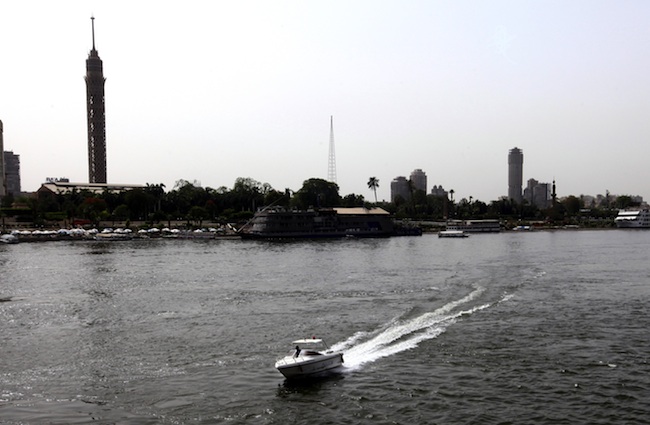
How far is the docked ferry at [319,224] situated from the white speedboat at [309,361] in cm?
12799

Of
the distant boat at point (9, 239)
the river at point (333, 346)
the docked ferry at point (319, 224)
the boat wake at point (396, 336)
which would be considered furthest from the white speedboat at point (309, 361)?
the distant boat at point (9, 239)

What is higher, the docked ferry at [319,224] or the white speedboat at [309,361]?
the docked ferry at [319,224]

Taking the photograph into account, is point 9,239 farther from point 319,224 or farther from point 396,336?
point 396,336

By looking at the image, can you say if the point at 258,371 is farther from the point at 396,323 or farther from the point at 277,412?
the point at 396,323

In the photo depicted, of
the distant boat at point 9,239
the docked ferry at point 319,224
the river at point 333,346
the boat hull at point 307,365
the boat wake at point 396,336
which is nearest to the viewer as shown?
the river at point 333,346

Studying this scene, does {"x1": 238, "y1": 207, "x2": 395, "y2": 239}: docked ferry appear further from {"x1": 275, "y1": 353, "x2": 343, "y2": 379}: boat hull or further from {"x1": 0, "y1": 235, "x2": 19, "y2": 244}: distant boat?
{"x1": 275, "y1": 353, "x2": 343, "y2": 379}: boat hull

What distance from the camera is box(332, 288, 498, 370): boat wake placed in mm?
38219

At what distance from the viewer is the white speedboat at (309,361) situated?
3319 centimetres

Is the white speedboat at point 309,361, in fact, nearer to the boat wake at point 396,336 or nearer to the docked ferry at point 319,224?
the boat wake at point 396,336

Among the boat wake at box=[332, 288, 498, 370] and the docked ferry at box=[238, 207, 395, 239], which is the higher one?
the docked ferry at box=[238, 207, 395, 239]

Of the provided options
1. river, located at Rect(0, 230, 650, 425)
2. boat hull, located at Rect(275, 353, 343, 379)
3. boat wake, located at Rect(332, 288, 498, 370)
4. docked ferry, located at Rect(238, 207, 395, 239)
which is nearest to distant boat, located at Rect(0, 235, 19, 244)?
docked ferry, located at Rect(238, 207, 395, 239)

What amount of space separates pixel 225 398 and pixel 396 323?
19795 millimetres

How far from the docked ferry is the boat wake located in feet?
377

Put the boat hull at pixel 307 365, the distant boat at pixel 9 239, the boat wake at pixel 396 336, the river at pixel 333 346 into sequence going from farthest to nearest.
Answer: the distant boat at pixel 9 239, the boat wake at pixel 396 336, the boat hull at pixel 307 365, the river at pixel 333 346
